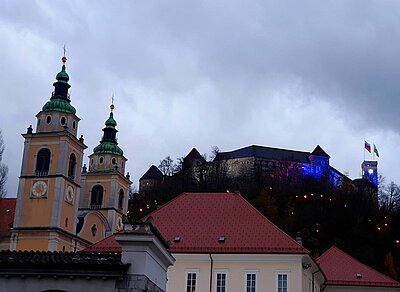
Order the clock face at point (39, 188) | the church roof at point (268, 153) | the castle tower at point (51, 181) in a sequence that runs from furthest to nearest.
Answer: the church roof at point (268, 153), the clock face at point (39, 188), the castle tower at point (51, 181)

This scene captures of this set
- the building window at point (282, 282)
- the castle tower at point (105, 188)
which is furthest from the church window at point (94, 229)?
the building window at point (282, 282)

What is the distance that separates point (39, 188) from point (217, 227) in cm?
2605

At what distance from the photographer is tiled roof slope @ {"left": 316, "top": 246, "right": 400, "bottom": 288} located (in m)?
46.1

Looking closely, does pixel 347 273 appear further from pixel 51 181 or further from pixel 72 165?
pixel 72 165

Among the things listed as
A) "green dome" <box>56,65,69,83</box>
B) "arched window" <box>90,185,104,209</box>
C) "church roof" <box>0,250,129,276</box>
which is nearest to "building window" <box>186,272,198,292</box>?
"church roof" <box>0,250,129,276</box>

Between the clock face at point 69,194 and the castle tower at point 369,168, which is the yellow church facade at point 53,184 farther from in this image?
the castle tower at point 369,168

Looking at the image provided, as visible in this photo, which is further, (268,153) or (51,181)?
(268,153)

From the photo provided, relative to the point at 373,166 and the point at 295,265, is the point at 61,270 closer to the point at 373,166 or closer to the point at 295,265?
the point at 295,265

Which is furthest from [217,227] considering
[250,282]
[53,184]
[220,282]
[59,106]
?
[59,106]

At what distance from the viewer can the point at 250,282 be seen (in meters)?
36.0

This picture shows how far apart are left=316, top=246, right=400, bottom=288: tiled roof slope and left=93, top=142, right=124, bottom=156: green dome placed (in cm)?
3478

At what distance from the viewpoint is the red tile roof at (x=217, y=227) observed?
3634 cm

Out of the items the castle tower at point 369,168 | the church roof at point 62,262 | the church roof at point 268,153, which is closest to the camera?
the church roof at point 62,262

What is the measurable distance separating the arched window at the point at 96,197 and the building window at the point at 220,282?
40.3m
